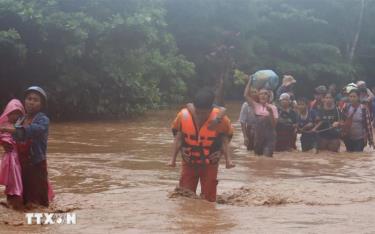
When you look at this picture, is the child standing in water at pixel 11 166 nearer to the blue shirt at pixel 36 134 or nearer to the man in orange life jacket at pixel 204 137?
the blue shirt at pixel 36 134

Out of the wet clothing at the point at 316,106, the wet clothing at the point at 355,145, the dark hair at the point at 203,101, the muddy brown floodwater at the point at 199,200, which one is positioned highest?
the dark hair at the point at 203,101

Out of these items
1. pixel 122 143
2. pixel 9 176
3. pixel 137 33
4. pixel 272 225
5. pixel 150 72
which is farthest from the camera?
pixel 150 72

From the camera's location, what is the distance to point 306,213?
647cm

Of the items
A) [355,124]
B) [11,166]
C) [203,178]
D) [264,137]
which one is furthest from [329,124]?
[11,166]

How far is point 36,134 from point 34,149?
24 centimetres

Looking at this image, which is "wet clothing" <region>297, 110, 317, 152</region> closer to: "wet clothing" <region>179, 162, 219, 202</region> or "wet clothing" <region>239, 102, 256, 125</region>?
"wet clothing" <region>239, 102, 256, 125</region>

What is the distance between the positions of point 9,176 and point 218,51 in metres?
25.1

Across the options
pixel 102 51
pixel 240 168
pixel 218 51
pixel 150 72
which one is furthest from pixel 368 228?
pixel 218 51

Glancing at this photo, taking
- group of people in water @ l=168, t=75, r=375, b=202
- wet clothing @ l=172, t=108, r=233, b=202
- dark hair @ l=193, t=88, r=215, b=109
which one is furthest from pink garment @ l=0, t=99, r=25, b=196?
group of people in water @ l=168, t=75, r=375, b=202

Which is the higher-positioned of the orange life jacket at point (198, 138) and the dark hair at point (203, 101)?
the dark hair at point (203, 101)

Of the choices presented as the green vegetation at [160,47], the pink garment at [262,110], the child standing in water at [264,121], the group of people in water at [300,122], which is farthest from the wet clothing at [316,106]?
the green vegetation at [160,47]

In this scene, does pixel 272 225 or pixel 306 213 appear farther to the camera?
pixel 306 213

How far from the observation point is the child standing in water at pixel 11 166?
20.8 feet

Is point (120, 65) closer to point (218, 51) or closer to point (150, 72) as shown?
point (150, 72)
